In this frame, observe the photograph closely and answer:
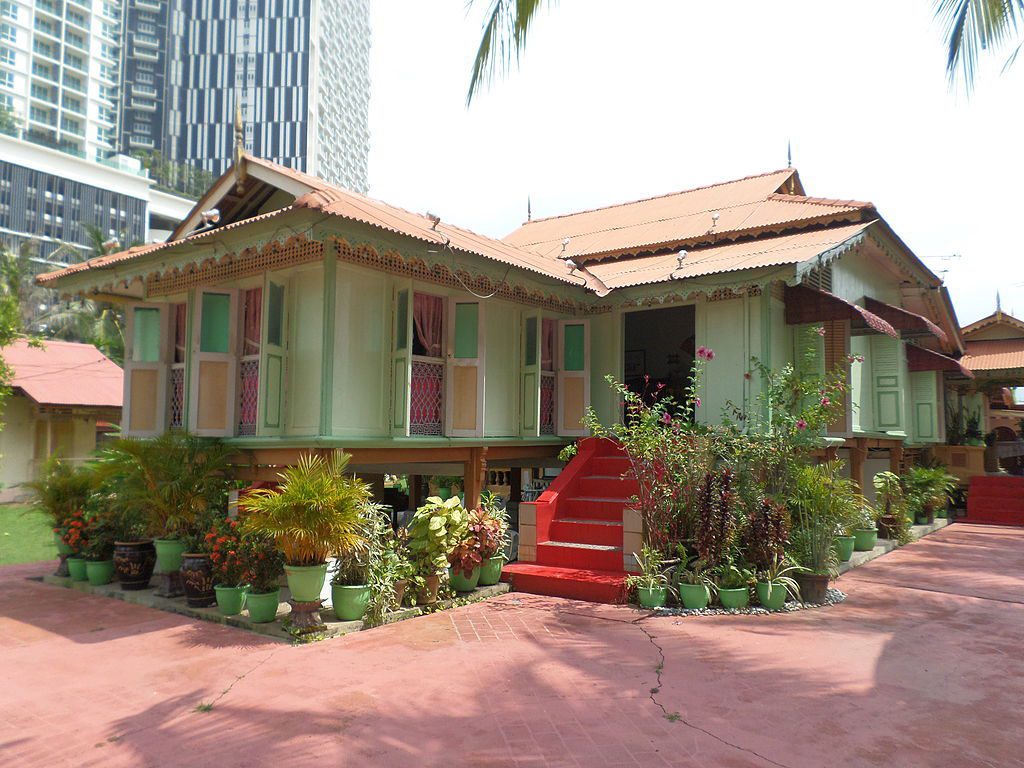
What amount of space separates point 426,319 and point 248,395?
234 centimetres

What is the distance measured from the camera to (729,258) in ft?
36.2

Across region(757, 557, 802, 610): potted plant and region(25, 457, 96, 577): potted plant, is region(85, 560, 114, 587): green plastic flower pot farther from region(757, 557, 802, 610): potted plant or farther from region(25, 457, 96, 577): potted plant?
region(757, 557, 802, 610): potted plant

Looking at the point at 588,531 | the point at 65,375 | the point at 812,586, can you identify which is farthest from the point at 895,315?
the point at 65,375

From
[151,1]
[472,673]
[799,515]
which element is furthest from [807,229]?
[151,1]

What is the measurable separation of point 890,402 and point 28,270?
121 feet

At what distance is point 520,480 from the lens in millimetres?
15195

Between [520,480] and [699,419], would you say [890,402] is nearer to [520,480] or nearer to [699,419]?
[699,419]

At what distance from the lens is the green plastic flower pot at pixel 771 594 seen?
25.6 feet

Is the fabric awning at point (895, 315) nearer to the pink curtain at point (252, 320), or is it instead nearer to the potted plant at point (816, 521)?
the potted plant at point (816, 521)

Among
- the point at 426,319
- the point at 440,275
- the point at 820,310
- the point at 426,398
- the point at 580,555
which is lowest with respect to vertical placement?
the point at 580,555

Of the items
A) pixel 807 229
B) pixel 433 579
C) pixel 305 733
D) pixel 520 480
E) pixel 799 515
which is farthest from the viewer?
pixel 520 480

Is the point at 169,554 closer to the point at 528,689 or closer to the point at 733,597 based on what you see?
the point at 528,689

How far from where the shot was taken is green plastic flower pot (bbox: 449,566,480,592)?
818 cm

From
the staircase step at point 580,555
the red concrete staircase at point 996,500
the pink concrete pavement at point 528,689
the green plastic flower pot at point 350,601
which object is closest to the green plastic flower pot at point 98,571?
the pink concrete pavement at point 528,689
